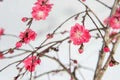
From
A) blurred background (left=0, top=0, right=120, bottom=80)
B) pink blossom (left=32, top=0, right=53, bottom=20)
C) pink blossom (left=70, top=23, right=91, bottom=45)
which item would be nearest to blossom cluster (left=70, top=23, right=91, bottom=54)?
pink blossom (left=70, top=23, right=91, bottom=45)

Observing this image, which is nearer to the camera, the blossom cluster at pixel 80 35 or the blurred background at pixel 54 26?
the blossom cluster at pixel 80 35

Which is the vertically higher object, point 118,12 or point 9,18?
point 9,18

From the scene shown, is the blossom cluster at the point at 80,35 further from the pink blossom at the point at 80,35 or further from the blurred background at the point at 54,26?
the blurred background at the point at 54,26

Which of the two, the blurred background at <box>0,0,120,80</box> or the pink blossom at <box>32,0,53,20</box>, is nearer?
the pink blossom at <box>32,0,53,20</box>

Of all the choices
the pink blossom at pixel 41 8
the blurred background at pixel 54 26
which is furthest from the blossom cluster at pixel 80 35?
the blurred background at pixel 54 26

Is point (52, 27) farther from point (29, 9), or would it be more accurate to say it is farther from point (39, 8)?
point (39, 8)

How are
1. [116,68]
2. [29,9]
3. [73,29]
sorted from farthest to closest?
[116,68], [29,9], [73,29]

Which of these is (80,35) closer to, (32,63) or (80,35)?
(80,35)

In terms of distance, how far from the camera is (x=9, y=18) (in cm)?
144

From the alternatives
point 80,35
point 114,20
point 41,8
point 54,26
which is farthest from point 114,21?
point 54,26

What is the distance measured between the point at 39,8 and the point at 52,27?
613mm

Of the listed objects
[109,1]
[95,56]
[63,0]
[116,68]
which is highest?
[63,0]

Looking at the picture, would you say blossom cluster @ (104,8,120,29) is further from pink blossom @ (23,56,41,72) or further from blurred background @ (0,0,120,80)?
blurred background @ (0,0,120,80)

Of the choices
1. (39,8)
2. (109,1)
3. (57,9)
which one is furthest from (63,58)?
(39,8)
